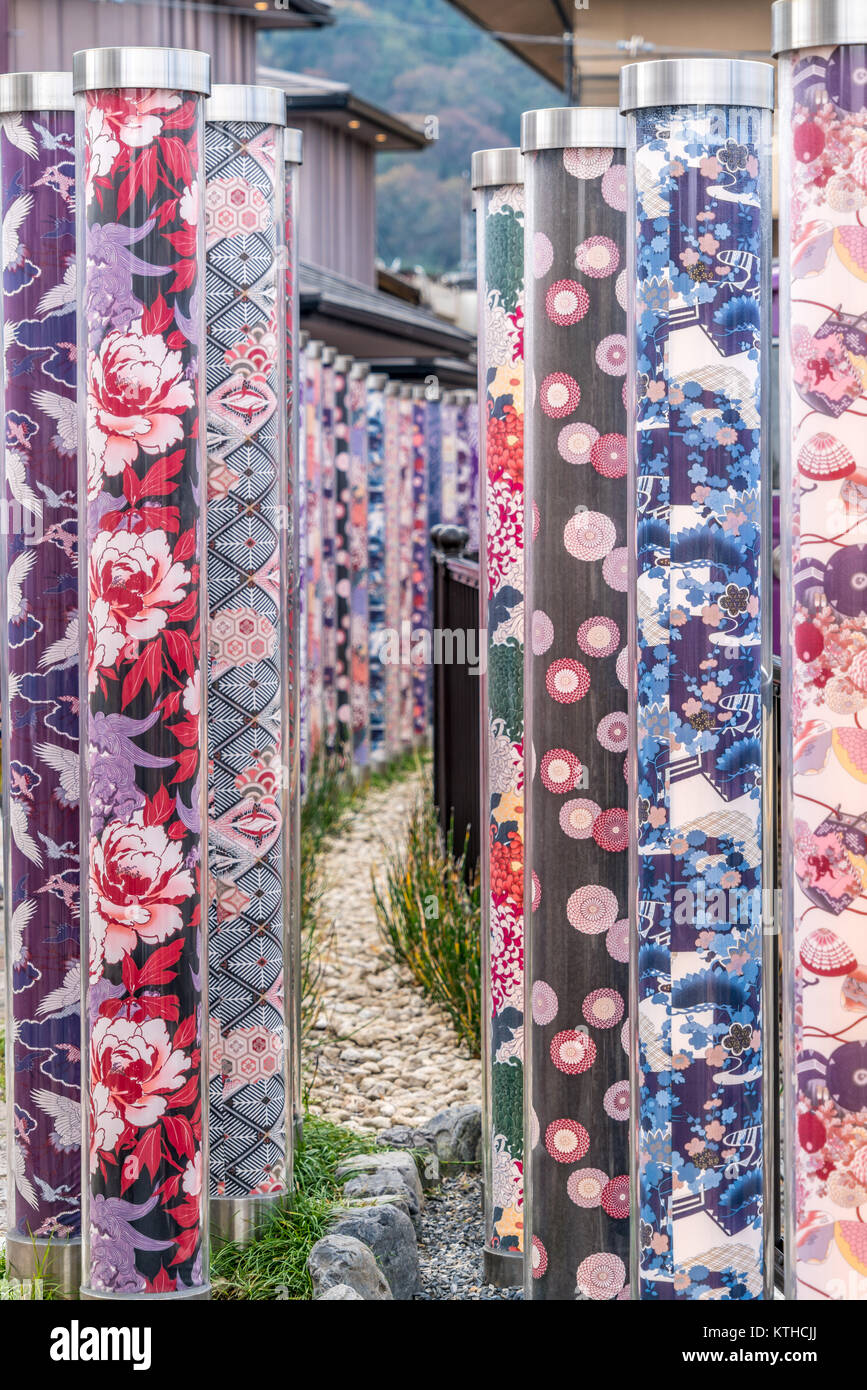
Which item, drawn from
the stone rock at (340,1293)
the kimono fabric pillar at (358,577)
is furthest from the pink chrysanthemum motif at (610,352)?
the kimono fabric pillar at (358,577)

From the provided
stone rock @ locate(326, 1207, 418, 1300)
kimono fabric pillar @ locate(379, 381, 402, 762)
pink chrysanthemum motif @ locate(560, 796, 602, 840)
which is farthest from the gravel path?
kimono fabric pillar @ locate(379, 381, 402, 762)

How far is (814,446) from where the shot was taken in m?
1.87

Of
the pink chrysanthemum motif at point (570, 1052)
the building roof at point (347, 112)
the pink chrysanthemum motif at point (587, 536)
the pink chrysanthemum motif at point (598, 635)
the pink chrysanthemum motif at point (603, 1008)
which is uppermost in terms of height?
the building roof at point (347, 112)

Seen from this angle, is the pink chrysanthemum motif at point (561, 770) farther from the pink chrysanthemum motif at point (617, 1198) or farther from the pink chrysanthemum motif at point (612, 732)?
the pink chrysanthemum motif at point (617, 1198)

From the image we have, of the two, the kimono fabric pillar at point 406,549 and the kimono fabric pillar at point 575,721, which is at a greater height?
the kimono fabric pillar at point 406,549

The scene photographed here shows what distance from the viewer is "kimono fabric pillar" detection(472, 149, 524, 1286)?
9.17ft

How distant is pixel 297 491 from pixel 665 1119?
62.4 inches

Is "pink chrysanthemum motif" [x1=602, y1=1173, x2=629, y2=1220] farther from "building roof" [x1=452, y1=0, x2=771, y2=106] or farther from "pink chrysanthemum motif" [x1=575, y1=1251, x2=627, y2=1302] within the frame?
"building roof" [x1=452, y1=0, x2=771, y2=106]

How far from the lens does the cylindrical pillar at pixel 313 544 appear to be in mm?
8633

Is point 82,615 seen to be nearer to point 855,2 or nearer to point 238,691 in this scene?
point 238,691

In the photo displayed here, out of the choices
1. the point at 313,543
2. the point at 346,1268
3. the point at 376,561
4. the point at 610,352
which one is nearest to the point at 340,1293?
the point at 346,1268

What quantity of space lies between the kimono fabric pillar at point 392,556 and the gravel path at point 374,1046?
396 centimetres

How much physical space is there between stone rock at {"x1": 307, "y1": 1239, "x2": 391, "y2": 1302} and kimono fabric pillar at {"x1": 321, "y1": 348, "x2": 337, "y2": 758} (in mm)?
6629
